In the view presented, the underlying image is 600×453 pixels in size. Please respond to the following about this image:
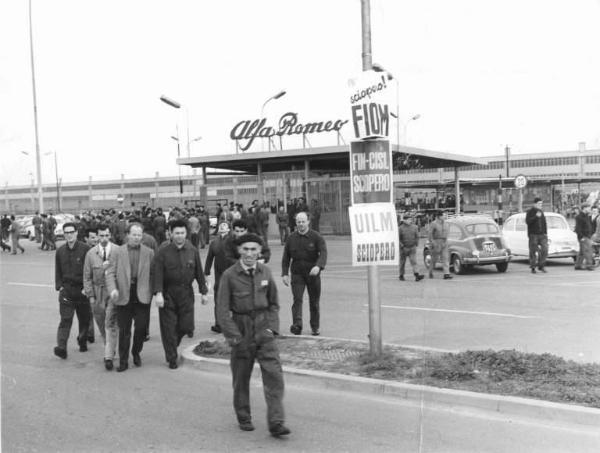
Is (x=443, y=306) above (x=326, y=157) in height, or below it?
below

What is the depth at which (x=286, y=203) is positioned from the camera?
33.2m

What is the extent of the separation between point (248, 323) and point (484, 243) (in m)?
13.0

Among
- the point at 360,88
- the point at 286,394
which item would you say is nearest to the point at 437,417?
the point at 286,394

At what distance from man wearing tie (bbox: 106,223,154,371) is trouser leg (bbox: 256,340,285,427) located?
Answer: 9.98 feet

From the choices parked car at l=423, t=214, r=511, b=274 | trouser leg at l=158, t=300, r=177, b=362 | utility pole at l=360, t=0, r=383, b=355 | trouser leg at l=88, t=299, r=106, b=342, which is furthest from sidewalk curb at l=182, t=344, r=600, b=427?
parked car at l=423, t=214, r=511, b=274

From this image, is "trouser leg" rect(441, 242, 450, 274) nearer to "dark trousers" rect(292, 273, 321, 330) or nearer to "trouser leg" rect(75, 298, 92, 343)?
"dark trousers" rect(292, 273, 321, 330)

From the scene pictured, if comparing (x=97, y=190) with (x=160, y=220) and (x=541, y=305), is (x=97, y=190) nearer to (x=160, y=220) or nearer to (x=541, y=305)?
(x=160, y=220)

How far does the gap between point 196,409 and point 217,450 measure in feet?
3.83

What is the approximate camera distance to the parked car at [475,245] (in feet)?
57.2

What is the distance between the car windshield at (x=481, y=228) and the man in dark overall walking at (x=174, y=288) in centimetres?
1134

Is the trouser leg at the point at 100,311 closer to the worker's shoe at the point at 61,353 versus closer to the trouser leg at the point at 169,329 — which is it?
the worker's shoe at the point at 61,353

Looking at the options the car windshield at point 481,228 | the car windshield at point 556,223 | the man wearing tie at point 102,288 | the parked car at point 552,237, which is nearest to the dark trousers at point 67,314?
the man wearing tie at point 102,288

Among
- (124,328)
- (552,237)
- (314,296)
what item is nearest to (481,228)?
(552,237)

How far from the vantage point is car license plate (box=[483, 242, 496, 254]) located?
57.3 ft
